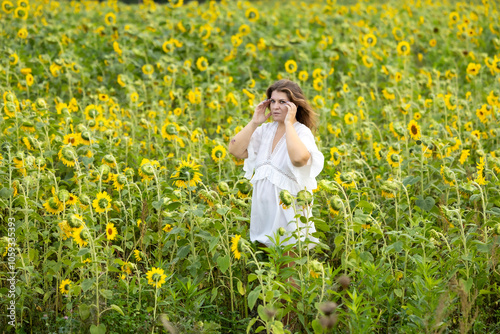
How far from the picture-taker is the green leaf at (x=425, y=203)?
3533 mm

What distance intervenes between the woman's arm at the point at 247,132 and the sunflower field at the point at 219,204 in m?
0.21

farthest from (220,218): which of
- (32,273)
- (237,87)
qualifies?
(237,87)

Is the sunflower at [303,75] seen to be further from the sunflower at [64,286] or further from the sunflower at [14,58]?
the sunflower at [64,286]

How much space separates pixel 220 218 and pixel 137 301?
0.63 meters

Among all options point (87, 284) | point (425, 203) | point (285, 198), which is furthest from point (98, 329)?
point (425, 203)

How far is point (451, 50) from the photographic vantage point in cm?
785

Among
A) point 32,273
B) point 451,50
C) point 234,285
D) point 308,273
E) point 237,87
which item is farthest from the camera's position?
point 451,50

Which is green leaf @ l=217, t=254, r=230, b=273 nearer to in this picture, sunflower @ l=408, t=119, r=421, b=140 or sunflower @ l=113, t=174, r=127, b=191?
sunflower @ l=113, t=174, r=127, b=191

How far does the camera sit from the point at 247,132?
3.15 m

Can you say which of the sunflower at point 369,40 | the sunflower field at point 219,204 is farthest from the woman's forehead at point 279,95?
the sunflower at point 369,40

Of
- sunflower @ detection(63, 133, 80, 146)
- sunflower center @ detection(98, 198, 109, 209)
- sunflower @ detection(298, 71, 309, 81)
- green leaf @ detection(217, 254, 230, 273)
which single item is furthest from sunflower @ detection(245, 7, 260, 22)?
green leaf @ detection(217, 254, 230, 273)

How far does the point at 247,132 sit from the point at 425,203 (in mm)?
1225

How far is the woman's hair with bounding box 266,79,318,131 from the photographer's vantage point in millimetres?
3094

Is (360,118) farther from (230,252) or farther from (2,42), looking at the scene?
(2,42)
